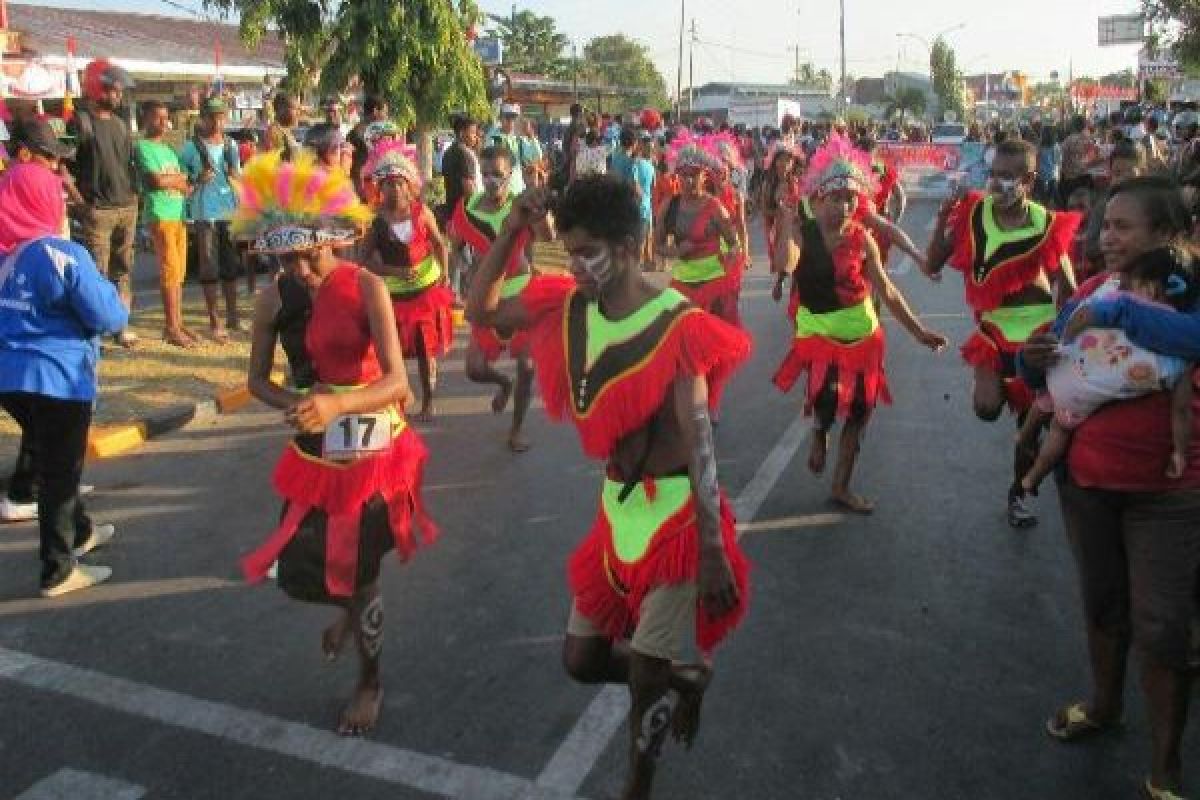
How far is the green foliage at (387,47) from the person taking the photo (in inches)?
454

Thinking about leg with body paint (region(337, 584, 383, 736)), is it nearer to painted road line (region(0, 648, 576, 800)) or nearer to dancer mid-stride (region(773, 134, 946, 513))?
painted road line (region(0, 648, 576, 800))

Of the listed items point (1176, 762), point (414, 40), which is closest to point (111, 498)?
point (1176, 762)

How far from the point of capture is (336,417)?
3750 mm

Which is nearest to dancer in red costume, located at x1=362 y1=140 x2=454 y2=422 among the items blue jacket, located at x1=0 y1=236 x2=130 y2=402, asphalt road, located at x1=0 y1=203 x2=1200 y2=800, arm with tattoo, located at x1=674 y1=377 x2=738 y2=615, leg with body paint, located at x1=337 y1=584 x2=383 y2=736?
asphalt road, located at x1=0 y1=203 x2=1200 y2=800

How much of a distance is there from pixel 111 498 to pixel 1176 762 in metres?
5.60

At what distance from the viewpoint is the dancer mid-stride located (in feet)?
19.6

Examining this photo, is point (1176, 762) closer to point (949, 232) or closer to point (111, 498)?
point (949, 232)

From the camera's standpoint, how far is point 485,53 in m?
24.7

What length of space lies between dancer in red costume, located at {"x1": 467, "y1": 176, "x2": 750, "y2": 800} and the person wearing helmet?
7.30m

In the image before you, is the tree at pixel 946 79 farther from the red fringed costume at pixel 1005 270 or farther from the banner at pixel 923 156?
the red fringed costume at pixel 1005 270

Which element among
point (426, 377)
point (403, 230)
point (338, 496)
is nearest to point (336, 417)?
point (338, 496)

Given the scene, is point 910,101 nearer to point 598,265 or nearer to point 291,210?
point 291,210

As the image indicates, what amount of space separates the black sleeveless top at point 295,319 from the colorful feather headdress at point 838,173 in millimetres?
3180

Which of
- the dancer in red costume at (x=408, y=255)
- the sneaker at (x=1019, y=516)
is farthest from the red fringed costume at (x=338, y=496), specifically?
the dancer in red costume at (x=408, y=255)
